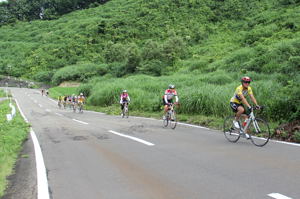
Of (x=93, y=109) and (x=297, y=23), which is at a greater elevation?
(x=297, y=23)

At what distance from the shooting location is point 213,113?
13.9 metres

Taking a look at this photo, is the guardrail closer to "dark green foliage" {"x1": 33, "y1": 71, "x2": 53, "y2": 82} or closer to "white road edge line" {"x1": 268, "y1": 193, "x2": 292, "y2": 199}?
"white road edge line" {"x1": 268, "y1": 193, "x2": 292, "y2": 199}

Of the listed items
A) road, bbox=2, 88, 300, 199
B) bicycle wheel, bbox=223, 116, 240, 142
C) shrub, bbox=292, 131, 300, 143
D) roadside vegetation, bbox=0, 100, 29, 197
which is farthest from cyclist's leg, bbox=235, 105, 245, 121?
roadside vegetation, bbox=0, 100, 29, 197

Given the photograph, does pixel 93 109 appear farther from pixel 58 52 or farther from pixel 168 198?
pixel 58 52

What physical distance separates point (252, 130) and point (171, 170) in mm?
3698

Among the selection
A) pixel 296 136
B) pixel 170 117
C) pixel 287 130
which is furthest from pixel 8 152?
pixel 287 130

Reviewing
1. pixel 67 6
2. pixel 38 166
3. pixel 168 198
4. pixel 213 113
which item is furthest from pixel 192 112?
pixel 67 6

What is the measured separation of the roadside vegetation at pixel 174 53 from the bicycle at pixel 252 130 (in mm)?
1093

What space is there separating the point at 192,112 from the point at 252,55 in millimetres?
12559

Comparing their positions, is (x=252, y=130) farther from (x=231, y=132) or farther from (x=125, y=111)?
(x=125, y=111)

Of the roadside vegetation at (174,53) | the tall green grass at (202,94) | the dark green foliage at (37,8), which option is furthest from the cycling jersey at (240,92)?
the dark green foliage at (37,8)

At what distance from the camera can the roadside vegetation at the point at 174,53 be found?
15336 mm

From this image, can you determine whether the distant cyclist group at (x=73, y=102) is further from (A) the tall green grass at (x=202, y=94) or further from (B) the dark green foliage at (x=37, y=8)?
(B) the dark green foliage at (x=37, y=8)

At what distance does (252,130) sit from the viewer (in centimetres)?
845
